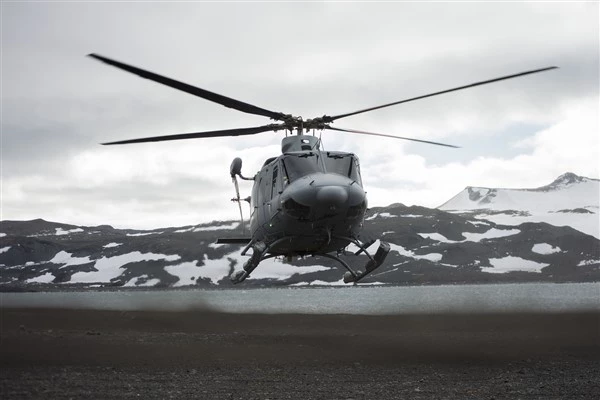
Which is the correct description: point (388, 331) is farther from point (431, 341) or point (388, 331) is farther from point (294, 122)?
point (294, 122)

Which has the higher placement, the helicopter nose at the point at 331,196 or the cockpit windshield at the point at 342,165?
the cockpit windshield at the point at 342,165

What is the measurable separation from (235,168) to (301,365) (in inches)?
539

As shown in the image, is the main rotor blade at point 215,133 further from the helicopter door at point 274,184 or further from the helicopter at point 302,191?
the helicopter door at point 274,184

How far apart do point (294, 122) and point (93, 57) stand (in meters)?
9.95

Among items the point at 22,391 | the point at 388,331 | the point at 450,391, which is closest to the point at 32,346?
the point at 22,391

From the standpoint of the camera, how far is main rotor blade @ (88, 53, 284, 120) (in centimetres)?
1398

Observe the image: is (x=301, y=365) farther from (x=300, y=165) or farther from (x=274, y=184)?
(x=300, y=165)

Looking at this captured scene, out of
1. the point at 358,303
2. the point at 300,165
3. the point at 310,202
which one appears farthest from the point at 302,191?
the point at 358,303

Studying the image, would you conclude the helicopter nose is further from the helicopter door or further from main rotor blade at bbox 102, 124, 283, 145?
main rotor blade at bbox 102, 124, 283, 145

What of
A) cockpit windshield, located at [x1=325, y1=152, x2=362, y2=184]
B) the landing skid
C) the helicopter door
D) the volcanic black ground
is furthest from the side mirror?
the volcanic black ground

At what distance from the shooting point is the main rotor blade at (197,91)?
45.9 feet

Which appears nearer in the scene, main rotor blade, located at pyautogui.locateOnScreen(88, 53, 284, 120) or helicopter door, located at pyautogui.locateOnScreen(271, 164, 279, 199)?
main rotor blade, located at pyautogui.locateOnScreen(88, 53, 284, 120)

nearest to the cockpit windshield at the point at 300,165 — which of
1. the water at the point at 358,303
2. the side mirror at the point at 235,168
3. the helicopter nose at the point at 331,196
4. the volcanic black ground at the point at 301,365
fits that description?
the helicopter nose at the point at 331,196

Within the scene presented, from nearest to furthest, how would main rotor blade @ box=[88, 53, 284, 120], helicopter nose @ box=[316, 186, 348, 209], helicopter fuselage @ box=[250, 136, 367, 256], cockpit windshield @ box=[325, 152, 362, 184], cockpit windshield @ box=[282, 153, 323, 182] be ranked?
1. main rotor blade @ box=[88, 53, 284, 120]
2. helicopter nose @ box=[316, 186, 348, 209]
3. helicopter fuselage @ box=[250, 136, 367, 256]
4. cockpit windshield @ box=[282, 153, 323, 182]
5. cockpit windshield @ box=[325, 152, 362, 184]
